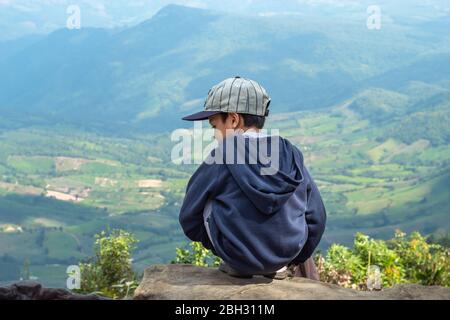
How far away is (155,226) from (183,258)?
112024mm

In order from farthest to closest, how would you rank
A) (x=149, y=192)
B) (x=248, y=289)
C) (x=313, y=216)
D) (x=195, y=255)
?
(x=149, y=192), (x=195, y=255), (x=313, y=216), (x=248, y=289)

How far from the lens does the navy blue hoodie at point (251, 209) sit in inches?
180

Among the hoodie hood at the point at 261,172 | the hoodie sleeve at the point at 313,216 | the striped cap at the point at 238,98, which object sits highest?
the striped cap at the point at 238,98

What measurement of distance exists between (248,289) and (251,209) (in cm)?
49

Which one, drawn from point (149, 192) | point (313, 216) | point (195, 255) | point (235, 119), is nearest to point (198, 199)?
point (235, 119)

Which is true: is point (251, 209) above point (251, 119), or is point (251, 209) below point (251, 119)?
below

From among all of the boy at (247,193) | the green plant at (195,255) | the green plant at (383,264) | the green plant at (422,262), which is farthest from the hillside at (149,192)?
the boy at (247,193)

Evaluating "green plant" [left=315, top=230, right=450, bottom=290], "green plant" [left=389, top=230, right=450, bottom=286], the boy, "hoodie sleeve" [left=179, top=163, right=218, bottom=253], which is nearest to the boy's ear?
the boy

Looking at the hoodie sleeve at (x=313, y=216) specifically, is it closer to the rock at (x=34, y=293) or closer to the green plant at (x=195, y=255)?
the rock at (x=34, y=293)

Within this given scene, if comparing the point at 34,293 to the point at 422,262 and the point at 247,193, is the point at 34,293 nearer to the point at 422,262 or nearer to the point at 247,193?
the point at 247,193

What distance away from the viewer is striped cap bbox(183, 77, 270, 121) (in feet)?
15.5

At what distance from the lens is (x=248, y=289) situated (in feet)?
14.7
